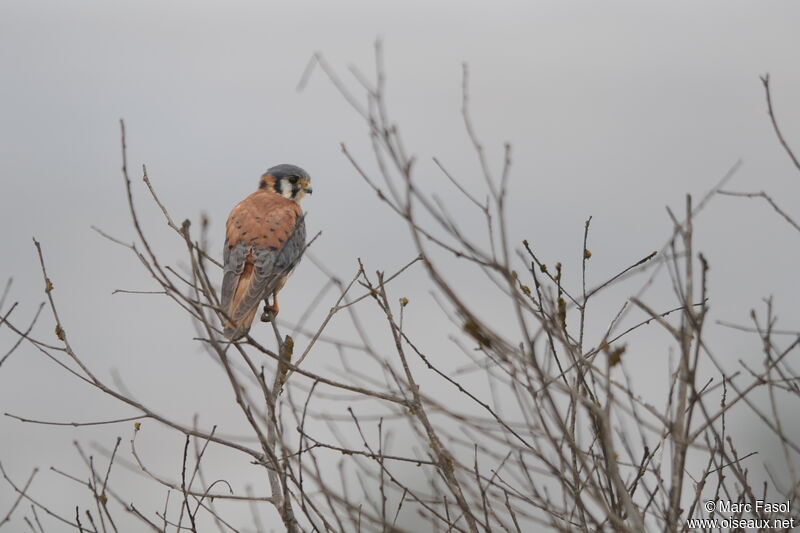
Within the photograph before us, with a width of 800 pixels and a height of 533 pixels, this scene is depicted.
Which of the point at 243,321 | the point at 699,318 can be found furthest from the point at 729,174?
the point at 243,321

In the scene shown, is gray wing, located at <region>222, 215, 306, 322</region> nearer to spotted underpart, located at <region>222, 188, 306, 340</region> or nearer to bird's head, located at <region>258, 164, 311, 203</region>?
spotted underpart, located at <region>222, 188, 306, 340</region>

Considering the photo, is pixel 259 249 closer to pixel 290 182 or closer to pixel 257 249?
pixel 257 249

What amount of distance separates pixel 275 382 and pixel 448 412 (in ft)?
4.65

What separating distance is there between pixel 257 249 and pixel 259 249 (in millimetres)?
13

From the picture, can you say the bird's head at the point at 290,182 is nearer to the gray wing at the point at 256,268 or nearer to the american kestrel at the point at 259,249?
the american kestrel at the point at 259,249

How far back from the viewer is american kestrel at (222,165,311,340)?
215 inches

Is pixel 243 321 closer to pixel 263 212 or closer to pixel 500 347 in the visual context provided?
pixel 263 212

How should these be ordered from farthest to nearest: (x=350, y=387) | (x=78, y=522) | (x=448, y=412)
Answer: (x=78, y=522)
(x=350, y=387)
(x=448, y=412)

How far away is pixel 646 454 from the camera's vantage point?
3.47m

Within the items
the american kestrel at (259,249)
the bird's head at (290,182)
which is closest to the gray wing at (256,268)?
the american kestrel at (259,249)

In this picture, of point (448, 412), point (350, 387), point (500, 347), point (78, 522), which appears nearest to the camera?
point (500, 347)

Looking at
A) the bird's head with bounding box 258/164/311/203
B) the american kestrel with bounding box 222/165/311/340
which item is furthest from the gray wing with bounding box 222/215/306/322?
the bird's head with bounding box 258/164/311/203

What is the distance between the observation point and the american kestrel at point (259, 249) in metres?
5.47

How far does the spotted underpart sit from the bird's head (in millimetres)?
287
